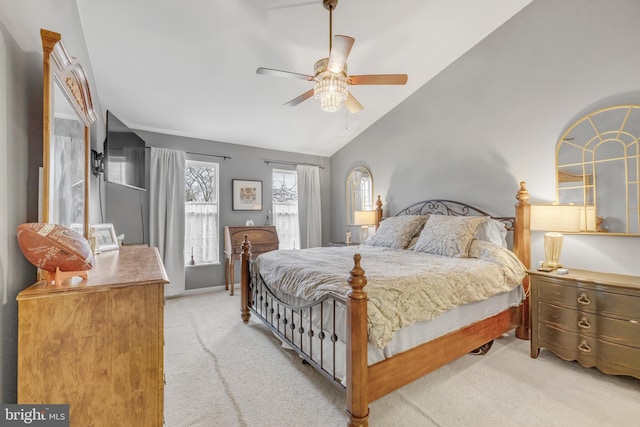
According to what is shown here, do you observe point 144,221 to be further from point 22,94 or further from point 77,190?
point 22,94

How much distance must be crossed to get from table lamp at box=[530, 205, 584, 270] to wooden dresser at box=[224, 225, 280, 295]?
357 cm

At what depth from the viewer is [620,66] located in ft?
7.91

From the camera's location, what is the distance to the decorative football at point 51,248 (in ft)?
3.04

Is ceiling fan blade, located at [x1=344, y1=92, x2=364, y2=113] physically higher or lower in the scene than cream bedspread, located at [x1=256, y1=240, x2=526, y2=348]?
Answer: higher

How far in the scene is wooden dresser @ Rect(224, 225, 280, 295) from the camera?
452 centimetres

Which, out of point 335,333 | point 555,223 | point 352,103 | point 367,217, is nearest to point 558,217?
point 555,223

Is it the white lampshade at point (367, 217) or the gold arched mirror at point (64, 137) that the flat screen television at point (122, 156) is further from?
the white lampshade at point (367, 217)

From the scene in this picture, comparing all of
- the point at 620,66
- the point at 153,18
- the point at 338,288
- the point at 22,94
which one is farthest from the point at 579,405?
the point at 153,18

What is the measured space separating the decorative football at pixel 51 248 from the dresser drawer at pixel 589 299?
3.15m

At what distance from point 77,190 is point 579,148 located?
396cm
